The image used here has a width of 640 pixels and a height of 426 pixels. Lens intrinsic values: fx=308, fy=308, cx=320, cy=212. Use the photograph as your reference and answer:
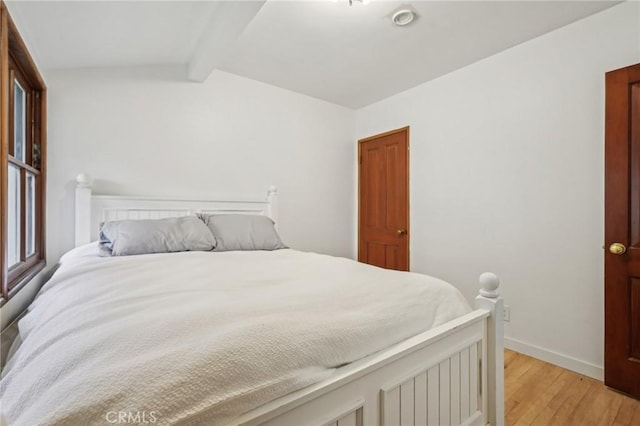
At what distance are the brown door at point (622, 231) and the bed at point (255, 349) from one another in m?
1.13

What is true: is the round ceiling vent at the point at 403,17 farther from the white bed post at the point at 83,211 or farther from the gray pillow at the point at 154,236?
the white bed post at the point at 83,211

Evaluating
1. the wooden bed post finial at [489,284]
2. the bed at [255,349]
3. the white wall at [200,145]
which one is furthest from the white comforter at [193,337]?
the white wall at [200,145]

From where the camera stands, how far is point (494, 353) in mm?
1314

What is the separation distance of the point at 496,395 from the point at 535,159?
175cm

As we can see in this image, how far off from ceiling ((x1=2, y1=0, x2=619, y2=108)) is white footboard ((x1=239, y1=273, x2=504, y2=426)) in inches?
70.1

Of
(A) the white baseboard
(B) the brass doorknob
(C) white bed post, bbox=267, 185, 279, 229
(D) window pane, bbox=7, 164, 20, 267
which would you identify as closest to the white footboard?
(B) the brass doorknob

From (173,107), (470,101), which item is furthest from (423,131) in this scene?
(173,107)

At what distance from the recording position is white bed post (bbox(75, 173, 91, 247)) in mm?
2234

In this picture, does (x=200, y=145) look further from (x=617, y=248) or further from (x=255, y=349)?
(x=617, y=248)

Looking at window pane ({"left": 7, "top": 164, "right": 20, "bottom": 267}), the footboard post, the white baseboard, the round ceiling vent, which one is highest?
the round ceiling vent

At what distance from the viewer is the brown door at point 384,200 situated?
10.8ft

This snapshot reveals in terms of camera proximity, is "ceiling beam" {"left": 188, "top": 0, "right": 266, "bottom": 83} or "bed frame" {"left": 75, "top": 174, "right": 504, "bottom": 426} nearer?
"bed frame" {"left": 75, "top": 174, "right": 504, "bottom": 426}

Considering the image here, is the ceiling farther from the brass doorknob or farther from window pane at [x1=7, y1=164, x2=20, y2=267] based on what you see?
the brass doorknob

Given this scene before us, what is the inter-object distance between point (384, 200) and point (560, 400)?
2.22 metres
